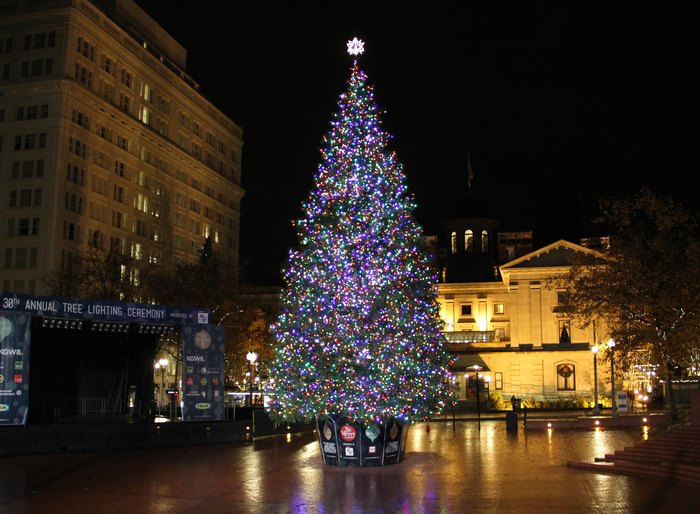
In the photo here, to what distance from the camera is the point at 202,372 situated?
1383 inches

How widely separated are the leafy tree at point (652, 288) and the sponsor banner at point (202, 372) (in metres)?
21.8

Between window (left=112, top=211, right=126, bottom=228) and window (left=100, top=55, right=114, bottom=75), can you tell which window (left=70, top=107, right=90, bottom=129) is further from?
window (left=112, top=211, right=126, bottom=228)

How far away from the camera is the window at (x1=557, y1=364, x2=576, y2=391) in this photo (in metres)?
74.3

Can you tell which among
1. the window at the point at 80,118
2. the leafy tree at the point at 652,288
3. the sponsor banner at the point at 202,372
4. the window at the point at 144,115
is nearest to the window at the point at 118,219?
the window at the point at 80,118

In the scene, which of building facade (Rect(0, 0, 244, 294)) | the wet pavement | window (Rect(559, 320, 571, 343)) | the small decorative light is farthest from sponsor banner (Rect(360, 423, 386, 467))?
window (Rect(559, 320, 571, 343))

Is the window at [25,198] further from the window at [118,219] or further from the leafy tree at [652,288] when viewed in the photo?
the leafy tree at [652,288]

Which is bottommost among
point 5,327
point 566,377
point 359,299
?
point 566,377

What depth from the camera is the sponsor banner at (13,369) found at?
29.0 meters

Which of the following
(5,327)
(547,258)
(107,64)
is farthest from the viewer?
(107,64)

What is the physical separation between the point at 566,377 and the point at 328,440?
5530 cm

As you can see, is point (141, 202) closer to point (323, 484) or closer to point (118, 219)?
point (118, 219)

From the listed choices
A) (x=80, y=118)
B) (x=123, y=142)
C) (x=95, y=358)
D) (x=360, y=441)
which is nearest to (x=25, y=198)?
(x=80, y=118)

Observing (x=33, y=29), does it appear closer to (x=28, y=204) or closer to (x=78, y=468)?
(x=28, y=204)

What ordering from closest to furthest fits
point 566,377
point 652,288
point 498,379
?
point 652,288
point 566,377
point 498,379
